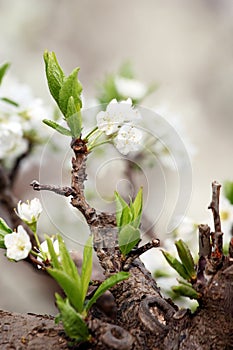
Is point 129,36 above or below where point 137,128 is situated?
above

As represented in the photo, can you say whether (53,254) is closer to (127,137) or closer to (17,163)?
(127,137)

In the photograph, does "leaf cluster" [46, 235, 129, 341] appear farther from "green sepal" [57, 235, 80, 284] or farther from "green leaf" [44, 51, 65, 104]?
"green leaf" [44, 51, 65, 104]

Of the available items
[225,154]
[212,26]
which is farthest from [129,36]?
[225,154]

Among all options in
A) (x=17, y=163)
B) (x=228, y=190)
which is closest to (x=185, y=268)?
(x=228, y=190)

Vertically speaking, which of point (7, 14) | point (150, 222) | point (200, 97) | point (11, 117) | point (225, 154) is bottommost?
point (150, 222)

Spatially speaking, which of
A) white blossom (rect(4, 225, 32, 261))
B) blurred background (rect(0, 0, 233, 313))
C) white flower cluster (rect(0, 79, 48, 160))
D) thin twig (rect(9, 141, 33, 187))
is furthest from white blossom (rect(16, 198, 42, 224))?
blurred background (rect(0, 0, 233, 313))

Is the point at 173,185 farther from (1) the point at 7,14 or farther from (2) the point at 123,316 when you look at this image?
(1) the point at 7,14
